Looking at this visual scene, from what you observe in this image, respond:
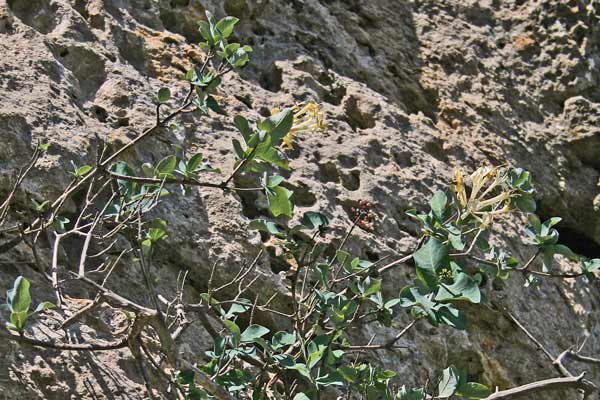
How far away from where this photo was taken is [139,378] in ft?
7.47

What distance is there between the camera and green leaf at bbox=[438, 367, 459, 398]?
2.13m

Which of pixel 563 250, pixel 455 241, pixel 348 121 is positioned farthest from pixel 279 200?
pixel 348 121

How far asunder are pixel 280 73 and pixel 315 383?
5.06 ft

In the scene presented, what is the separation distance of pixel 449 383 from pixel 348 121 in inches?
55.4

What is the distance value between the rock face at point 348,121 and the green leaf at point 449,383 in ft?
2.05

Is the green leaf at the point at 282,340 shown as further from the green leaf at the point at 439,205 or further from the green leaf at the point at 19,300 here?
the green leaf at the point at 19,300

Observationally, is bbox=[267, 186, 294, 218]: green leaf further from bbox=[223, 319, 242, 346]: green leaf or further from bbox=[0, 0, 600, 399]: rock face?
bbox=[0, 0, 600, 399]: rock face

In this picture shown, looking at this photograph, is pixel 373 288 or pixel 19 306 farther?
pixel 373 288

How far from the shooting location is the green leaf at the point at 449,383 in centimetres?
213

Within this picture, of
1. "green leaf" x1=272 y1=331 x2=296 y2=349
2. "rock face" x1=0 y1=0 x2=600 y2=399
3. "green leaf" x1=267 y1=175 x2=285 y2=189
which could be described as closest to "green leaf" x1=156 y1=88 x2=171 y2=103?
"green leaf" x1=267 y1=175 x2=285 y2=189

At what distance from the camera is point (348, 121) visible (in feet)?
11.1

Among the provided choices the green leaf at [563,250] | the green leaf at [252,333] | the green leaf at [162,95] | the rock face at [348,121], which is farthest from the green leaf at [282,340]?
the green leaf at [563,250]

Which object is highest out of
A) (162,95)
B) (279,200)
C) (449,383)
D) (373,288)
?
(162,95)

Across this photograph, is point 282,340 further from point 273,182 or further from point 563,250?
point 563,250
